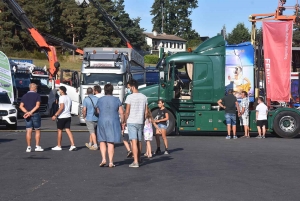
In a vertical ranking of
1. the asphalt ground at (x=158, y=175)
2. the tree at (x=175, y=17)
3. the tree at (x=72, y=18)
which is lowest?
the asphalt ground at (x=158, y=175)

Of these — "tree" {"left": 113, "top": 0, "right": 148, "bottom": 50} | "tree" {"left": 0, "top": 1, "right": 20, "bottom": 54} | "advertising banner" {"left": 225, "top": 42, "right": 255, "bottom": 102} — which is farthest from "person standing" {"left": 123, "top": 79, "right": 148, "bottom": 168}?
"tree" {"left": 113, "top": 0, "right": 148, "bottom": 50}

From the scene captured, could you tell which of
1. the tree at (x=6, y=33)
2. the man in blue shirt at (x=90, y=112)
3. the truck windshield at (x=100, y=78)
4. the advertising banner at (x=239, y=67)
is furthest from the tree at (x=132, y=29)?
the man in blue shirt at (x=90, y=112)

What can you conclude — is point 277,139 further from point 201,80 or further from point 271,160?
point 271,160

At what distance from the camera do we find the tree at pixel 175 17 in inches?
4806

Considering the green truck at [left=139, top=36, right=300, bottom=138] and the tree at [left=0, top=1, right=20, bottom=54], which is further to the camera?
the tree at [left=0, top=1, right=20, bottom=54]

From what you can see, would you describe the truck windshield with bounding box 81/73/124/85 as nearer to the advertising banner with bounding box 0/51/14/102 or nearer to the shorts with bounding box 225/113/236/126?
the shorts with bounding box 225/113/236/126

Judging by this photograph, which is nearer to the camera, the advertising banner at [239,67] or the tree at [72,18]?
the advertising banner at [239,67]

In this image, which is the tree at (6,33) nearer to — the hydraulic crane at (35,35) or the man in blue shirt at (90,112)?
the hydraulic crane at (35,35)

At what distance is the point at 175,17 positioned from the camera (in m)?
125

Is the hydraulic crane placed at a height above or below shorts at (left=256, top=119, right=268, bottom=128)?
above

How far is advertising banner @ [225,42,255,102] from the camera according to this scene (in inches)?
928

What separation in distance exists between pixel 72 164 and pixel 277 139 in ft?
35.4

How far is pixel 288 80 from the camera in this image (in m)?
23.4

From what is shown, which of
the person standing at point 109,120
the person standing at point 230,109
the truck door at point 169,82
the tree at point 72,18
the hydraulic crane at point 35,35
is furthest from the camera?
the tree at point 72,18
